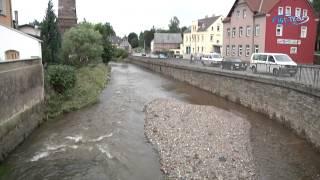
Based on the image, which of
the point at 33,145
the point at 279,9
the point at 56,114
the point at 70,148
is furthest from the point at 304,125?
the point at 279,9

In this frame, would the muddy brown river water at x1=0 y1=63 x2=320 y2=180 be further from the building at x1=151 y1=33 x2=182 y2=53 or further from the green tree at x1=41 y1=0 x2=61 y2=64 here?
the building at x1=151 y1=33 x2=182 y2=53

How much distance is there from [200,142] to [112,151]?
404 cm

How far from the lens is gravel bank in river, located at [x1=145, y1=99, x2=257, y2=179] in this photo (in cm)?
1242

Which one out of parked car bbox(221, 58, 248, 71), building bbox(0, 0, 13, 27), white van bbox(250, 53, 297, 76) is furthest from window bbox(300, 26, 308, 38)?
building bbox(0, 0, 13, 27)

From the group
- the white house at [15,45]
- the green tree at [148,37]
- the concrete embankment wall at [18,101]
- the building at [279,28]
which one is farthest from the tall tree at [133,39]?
the concrete embankment wall at [18,101]

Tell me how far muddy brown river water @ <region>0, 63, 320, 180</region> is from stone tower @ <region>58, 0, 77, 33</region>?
44.6 metres

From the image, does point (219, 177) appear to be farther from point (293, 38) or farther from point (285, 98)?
point (293, 38)

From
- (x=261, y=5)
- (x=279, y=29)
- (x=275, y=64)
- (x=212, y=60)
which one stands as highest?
(x=261, y=5)

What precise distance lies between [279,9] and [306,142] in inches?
1270

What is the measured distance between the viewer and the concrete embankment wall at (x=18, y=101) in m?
14.6

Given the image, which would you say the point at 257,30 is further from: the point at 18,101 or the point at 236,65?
the point at 18,101

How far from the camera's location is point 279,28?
4472 centimetres

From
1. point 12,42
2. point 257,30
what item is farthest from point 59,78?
point 257,30

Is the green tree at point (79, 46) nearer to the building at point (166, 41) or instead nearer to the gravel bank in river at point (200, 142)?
the gravel bank in river at point (200, 142)
